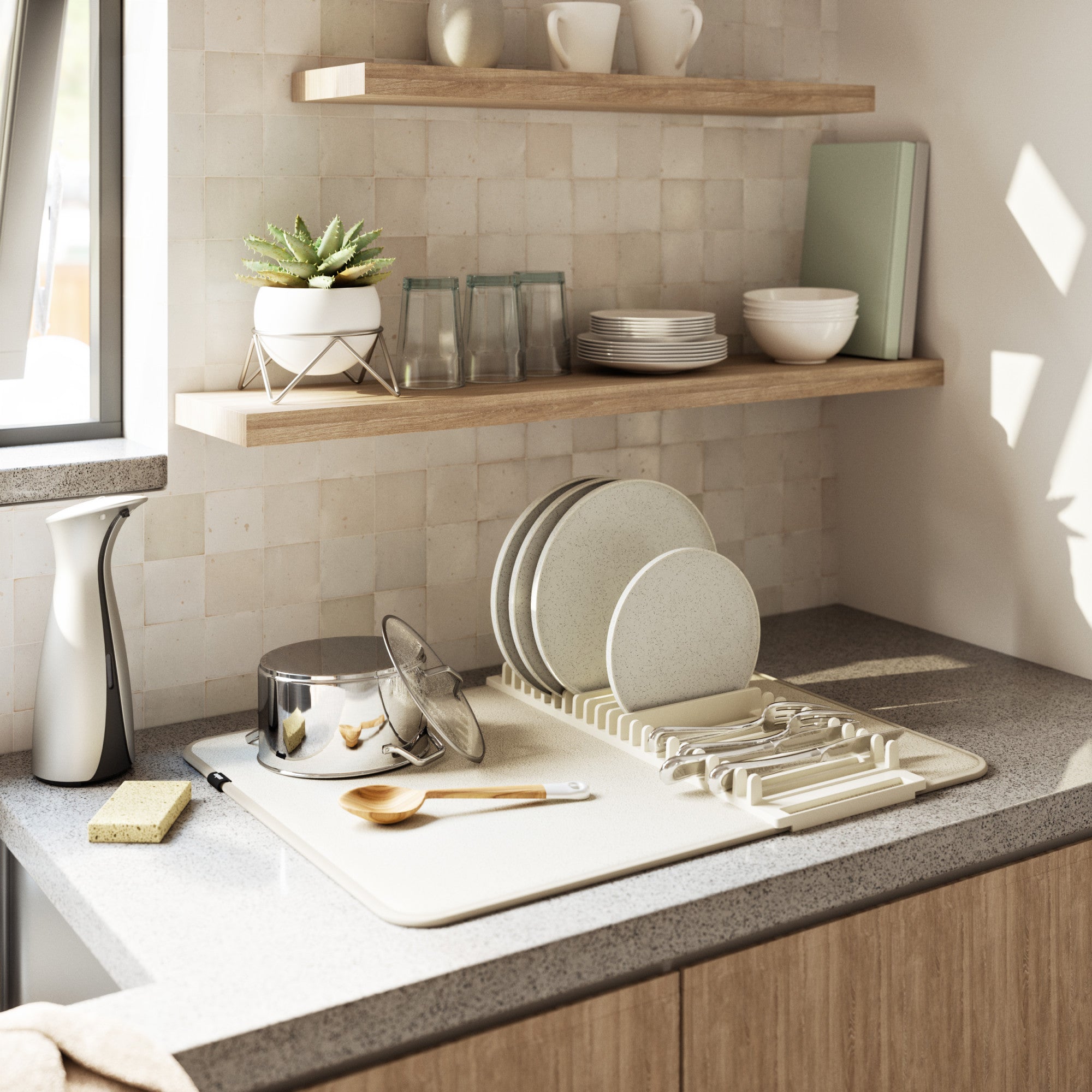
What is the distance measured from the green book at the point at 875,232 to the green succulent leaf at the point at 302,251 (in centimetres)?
87

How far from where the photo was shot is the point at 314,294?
4.98 ft

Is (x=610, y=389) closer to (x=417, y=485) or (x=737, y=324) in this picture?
(x=417, y=485)

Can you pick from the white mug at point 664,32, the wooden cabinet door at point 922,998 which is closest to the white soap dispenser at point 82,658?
the wooden cabinet door at point 922,998

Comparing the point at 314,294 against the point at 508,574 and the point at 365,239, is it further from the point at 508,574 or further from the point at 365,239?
the point at 508,574

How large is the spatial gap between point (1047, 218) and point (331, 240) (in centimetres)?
98

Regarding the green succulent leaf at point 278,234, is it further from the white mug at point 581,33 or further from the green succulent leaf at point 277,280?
the white mug at point 581,33

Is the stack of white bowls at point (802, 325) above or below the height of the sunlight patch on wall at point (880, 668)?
above

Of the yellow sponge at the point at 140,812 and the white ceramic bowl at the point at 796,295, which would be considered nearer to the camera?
the yellow sponge at the point at 140,812

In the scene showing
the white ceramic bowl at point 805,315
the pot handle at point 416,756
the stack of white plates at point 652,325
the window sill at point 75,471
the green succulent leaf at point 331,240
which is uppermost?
the green succulent leaf at point 331,240

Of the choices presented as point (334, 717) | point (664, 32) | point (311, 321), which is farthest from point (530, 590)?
point (664, 32)

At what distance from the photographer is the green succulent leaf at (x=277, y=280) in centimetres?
153

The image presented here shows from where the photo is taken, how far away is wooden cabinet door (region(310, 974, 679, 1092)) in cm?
111

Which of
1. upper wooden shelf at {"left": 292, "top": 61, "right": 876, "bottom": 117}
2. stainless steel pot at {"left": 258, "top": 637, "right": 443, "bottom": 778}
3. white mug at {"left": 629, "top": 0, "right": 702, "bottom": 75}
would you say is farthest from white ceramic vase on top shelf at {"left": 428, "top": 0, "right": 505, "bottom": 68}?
stainless steel pot at {"left": 258, "top": 637, "right": 443, "bottom": 778}

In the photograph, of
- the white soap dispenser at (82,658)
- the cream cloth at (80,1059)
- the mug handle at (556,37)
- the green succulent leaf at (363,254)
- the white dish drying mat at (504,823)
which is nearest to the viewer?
the cream cloth at (80,1059)
